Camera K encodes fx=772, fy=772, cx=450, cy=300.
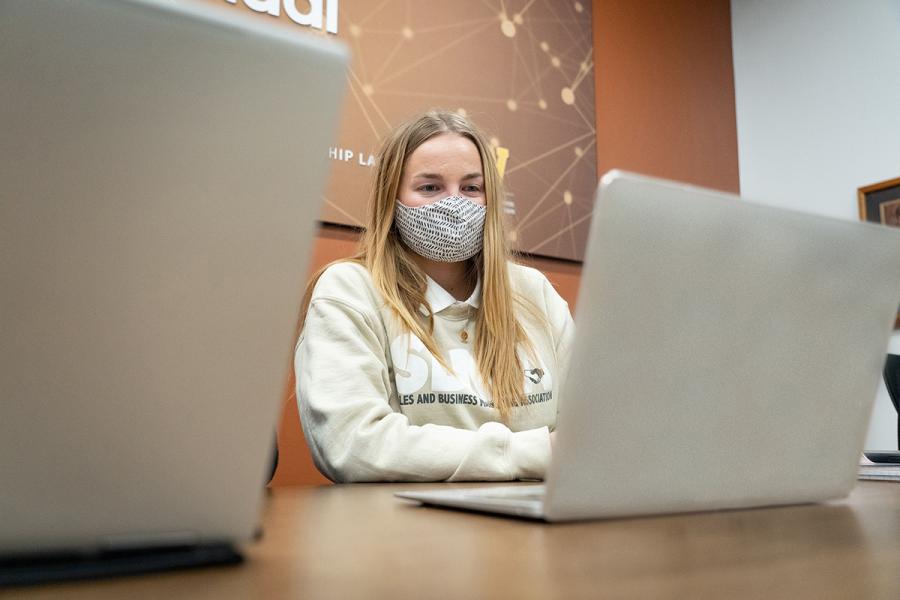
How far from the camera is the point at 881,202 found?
262 centimetres

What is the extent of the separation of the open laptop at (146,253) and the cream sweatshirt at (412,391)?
66 centimetres

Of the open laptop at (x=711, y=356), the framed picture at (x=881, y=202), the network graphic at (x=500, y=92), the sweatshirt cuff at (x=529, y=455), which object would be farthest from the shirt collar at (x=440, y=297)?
the framed picture at (x=881, y=202)

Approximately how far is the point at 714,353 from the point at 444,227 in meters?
0.90

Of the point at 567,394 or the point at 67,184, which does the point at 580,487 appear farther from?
the point at 67,184

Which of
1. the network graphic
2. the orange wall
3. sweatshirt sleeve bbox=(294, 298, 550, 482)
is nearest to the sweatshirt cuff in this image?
sweatshirt sleeve bbox=(294, 298, 550, 482)

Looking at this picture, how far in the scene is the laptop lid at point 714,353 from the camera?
18.2 inches

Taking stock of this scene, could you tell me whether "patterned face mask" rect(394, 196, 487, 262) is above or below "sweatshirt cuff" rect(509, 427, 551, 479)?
above

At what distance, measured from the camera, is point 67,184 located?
0.96ft

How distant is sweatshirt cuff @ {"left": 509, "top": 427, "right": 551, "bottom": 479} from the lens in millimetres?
960

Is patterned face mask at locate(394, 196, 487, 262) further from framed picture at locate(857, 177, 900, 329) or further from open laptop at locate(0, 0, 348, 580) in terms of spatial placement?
framed picture at locate(857, 177, 900, 329)

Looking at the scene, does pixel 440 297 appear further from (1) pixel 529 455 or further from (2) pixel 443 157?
(1) pixel 529 455

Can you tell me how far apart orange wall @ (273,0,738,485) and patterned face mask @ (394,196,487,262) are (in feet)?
3.42

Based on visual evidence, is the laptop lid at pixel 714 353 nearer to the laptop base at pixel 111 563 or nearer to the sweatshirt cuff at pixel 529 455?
the laptop base at pixel 111 563

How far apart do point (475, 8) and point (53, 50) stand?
2.32 meters
